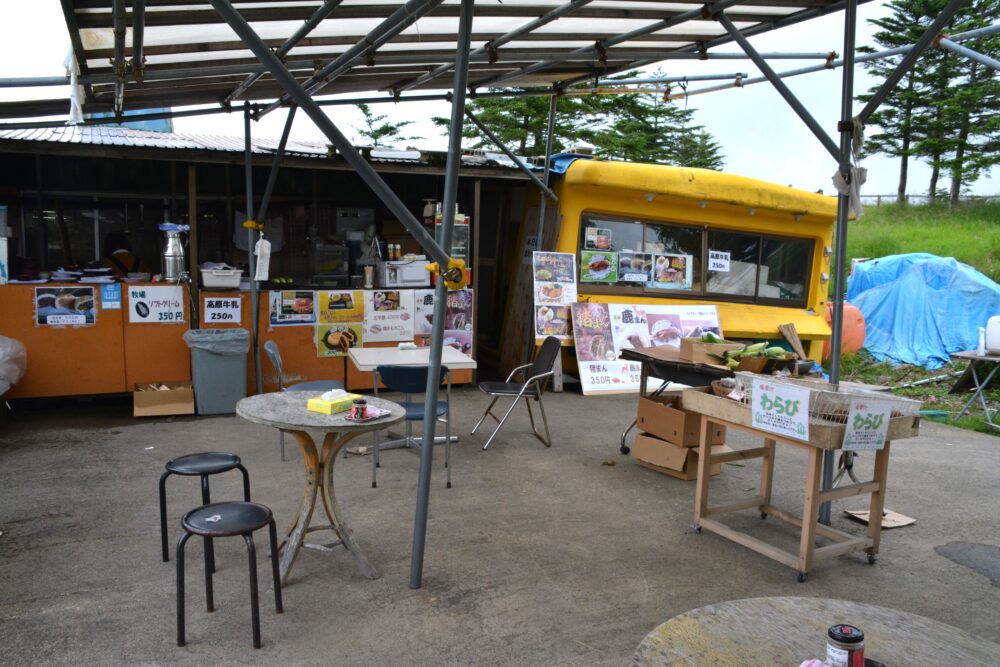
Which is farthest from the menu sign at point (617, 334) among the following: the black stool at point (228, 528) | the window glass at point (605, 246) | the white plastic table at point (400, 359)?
the black stool at point (228, 528)

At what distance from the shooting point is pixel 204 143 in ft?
26.1

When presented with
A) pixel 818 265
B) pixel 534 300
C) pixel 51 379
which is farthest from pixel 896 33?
pixel 51 379

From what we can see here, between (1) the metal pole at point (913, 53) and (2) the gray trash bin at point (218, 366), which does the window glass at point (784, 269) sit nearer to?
(1) the metal pole at point (913, 53)

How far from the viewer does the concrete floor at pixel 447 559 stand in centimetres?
313

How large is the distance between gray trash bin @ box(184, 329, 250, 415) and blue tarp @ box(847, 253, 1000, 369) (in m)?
10.2

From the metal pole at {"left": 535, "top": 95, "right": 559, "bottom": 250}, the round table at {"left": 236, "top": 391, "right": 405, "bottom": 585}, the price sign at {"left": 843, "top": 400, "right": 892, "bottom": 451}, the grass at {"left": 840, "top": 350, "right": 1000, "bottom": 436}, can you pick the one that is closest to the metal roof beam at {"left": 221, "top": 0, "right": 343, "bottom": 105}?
the round table at {"left": 236, "top": 391, "right": 405, "bottom": 585}

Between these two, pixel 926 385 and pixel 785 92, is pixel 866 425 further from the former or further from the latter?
pixel 926 385

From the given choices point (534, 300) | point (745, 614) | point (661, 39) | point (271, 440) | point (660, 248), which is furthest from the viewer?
point (660, 248)

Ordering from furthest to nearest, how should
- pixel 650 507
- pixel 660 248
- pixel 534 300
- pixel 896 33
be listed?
pixel 896 33 < pixel 660 248 < pixel 534 300 < pixel 650 507

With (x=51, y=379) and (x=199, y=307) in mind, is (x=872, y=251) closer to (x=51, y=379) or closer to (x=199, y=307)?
(x=199, y=307)

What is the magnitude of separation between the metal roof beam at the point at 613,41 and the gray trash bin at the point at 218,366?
140 inches

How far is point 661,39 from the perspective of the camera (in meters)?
5.76

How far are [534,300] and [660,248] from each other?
88.9 inches

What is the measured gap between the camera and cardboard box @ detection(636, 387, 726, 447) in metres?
5.59
